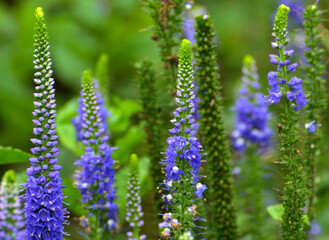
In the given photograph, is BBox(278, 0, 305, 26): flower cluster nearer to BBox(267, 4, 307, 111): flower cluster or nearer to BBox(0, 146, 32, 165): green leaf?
BBox(267, 4, 307, 111): flower cluster

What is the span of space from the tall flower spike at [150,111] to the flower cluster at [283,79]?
37.7 inches

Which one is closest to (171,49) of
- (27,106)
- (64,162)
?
(64,162)

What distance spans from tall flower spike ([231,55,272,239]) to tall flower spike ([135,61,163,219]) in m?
1.00

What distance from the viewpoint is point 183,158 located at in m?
2.22

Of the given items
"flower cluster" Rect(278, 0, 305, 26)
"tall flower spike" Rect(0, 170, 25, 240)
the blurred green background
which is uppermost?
the blurred green background

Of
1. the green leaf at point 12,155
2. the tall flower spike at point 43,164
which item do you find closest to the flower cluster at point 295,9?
the tall flower spike at point 43,164

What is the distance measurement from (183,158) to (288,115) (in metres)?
0.59

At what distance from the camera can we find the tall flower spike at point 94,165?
98.7 inches

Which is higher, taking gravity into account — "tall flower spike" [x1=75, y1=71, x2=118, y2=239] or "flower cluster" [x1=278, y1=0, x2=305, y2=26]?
"flower cluster" [x1=278, y1=0, x2=305, y2=26]

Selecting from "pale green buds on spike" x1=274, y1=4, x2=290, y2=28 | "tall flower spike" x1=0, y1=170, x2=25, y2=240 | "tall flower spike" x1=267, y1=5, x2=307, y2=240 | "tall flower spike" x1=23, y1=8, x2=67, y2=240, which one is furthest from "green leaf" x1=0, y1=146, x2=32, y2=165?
"pale green buds on spike" x1=274, y1=4, x2=290, y2=28

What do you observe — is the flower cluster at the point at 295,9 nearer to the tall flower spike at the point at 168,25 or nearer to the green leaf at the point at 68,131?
the tall flower spike at the point at 168,25

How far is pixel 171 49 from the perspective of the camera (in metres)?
3.21

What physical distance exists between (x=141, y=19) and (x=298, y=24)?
153 inches

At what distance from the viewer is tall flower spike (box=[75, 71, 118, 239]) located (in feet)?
8.23
